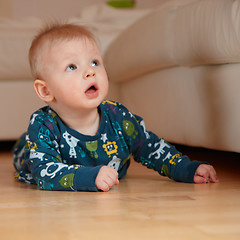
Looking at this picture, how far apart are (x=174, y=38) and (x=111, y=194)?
1.84 ft

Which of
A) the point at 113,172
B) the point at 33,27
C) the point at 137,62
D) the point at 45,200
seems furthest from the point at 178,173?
the point at 33,27

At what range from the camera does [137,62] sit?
1.52 meters

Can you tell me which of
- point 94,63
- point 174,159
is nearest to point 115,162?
point 174,159

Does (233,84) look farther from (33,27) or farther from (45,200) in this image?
(33,27)

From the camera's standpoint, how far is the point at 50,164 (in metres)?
1.03

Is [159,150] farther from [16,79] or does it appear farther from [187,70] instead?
[16,79]

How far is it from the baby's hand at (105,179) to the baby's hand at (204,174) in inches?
8.1

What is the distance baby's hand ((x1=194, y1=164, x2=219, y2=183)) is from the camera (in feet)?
3.48

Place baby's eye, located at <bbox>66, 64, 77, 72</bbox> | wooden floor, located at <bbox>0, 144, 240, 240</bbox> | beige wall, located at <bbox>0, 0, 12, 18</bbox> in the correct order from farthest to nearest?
beige wall, located at <bbox>0, 0, 12, 18</bbox>
baby's eye, located at <bbox>66, 64, 77, 72</bbox>
wooden floor, located at <bbox>0, 144, 240, 240</bbox>

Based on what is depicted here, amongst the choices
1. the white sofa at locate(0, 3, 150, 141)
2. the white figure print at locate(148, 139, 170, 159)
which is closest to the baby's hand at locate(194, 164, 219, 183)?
the white figure print at locate(148, 139, 170, 159)

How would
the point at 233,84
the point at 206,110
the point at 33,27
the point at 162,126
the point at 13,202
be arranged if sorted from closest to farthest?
the point at 13,202, the point at 233,84, the point at 206,110, the point at 162,126, the point at 33,27

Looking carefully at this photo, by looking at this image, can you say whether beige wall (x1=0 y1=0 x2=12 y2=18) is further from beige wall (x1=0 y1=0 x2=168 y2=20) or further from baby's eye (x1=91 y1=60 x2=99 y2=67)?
baby's eye (x1=91 y1=60 x2=99 y2=67)

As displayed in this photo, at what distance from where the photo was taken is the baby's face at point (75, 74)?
1057mm

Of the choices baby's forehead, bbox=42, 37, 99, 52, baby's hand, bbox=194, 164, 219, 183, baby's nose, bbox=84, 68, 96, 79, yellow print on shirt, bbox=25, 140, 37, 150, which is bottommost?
baby's hand, bbox=194, 164, 219, 183
